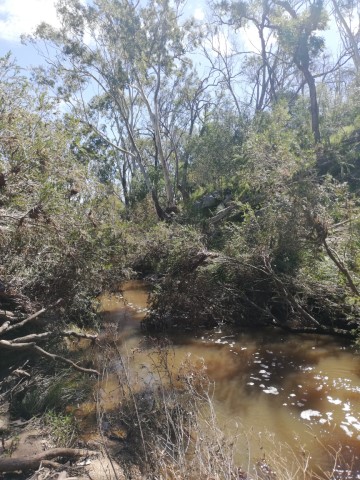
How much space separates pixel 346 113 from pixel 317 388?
704 inches

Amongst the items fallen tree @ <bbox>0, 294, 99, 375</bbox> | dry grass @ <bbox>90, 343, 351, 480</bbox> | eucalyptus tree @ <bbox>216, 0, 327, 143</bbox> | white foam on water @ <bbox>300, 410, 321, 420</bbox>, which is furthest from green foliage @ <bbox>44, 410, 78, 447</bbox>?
eucalyptus tree @ <bbox>216, 0, 327, 143</bbox>

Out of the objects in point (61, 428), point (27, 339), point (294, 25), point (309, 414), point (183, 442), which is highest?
point (294, 25)

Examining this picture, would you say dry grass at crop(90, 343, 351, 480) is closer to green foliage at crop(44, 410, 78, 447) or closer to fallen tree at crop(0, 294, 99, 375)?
green foliage at crop(44, 410, 78, 447)

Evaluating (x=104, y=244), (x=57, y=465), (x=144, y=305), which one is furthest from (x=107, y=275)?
(x=57, y=465)

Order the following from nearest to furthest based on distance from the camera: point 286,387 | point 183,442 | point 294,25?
point 183,442
point 286,387
point 294,25

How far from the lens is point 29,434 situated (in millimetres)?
4891

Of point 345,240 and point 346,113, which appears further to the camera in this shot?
point 346,113

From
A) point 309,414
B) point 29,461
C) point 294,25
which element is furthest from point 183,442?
point 294,25

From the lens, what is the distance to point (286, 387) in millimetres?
6738

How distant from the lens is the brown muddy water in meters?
5.12

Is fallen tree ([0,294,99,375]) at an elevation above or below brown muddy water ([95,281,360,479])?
above

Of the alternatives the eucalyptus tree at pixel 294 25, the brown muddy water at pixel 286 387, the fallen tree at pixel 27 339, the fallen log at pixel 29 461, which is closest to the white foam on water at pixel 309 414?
the brown muddy water at pixel 286 387

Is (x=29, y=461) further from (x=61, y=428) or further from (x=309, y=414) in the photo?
(x=309, y=414)

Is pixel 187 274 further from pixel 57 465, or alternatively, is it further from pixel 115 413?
pixel 57 465
